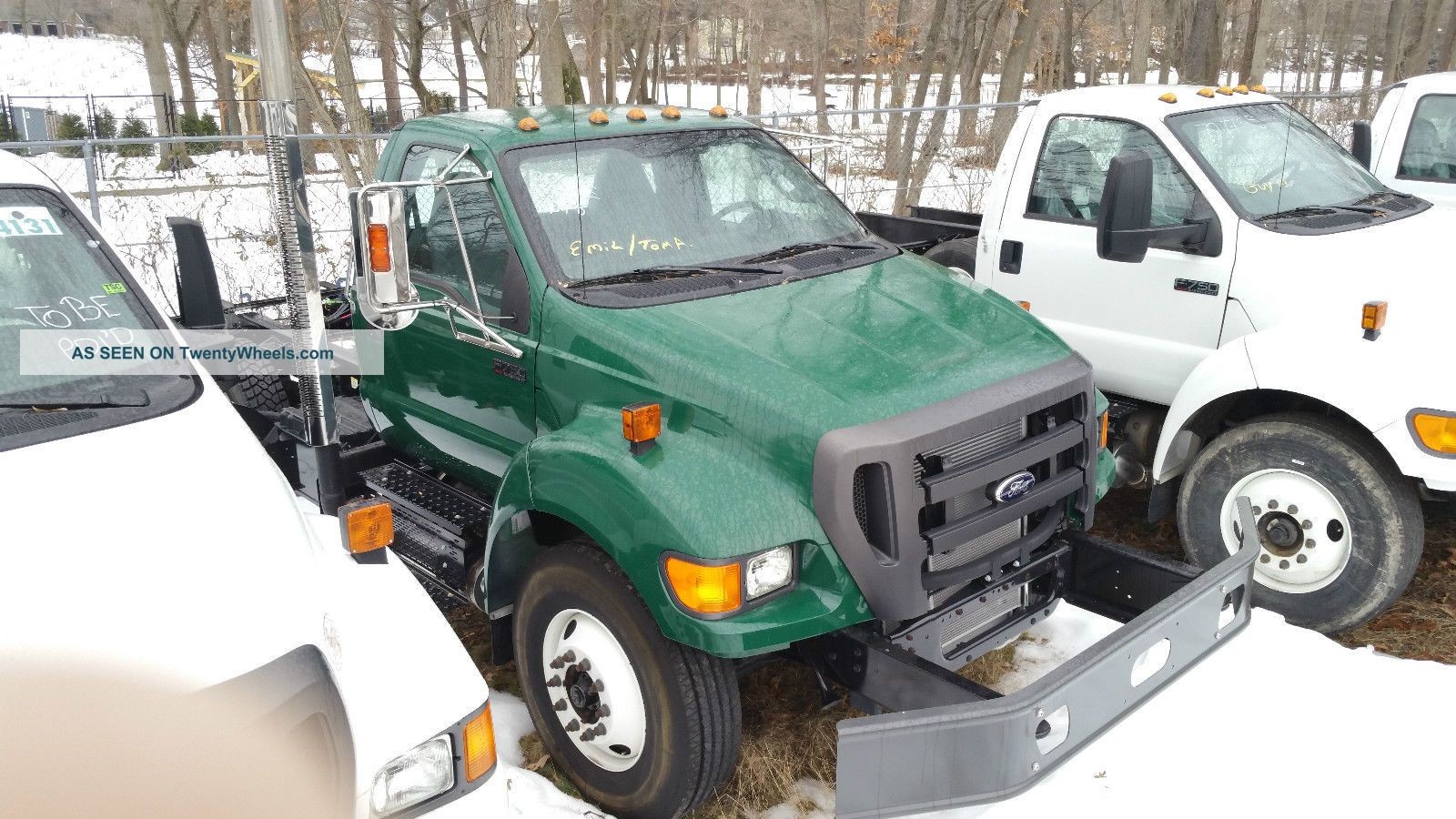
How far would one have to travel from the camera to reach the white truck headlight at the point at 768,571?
131 inches

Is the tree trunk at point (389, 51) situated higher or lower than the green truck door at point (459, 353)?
A: higher

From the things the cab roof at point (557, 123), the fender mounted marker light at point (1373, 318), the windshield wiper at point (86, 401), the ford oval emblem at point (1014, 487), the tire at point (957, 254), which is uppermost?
the cab roof at point (557, 123)

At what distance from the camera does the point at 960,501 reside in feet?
12.0

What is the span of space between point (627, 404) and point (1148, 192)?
263 cm

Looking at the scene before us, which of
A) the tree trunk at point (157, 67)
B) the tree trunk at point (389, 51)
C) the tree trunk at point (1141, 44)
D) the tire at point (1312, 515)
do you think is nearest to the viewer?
the tire at point (1312, 515)

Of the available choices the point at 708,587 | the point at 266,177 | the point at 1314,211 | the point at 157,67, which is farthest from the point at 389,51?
the point at 157,67

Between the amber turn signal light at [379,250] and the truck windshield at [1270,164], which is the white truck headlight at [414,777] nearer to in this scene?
the amber turn signal light at [379,250]

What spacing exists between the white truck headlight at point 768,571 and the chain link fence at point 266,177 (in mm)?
6875

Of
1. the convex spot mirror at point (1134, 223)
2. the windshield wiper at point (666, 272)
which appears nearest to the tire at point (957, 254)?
the convex spot mirror at point (1134, 223)

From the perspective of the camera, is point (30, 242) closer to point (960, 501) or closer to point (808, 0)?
point (960, 501)

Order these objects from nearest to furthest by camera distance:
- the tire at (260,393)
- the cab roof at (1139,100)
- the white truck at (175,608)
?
the white truck at (175,608)
the cab roof at (1139,100)
the tire at (260,393)

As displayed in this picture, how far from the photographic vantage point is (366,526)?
3.27m

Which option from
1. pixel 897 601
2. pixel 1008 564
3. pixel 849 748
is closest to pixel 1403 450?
pixel 1008 564

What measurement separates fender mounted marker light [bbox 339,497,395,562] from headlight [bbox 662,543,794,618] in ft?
2.66
